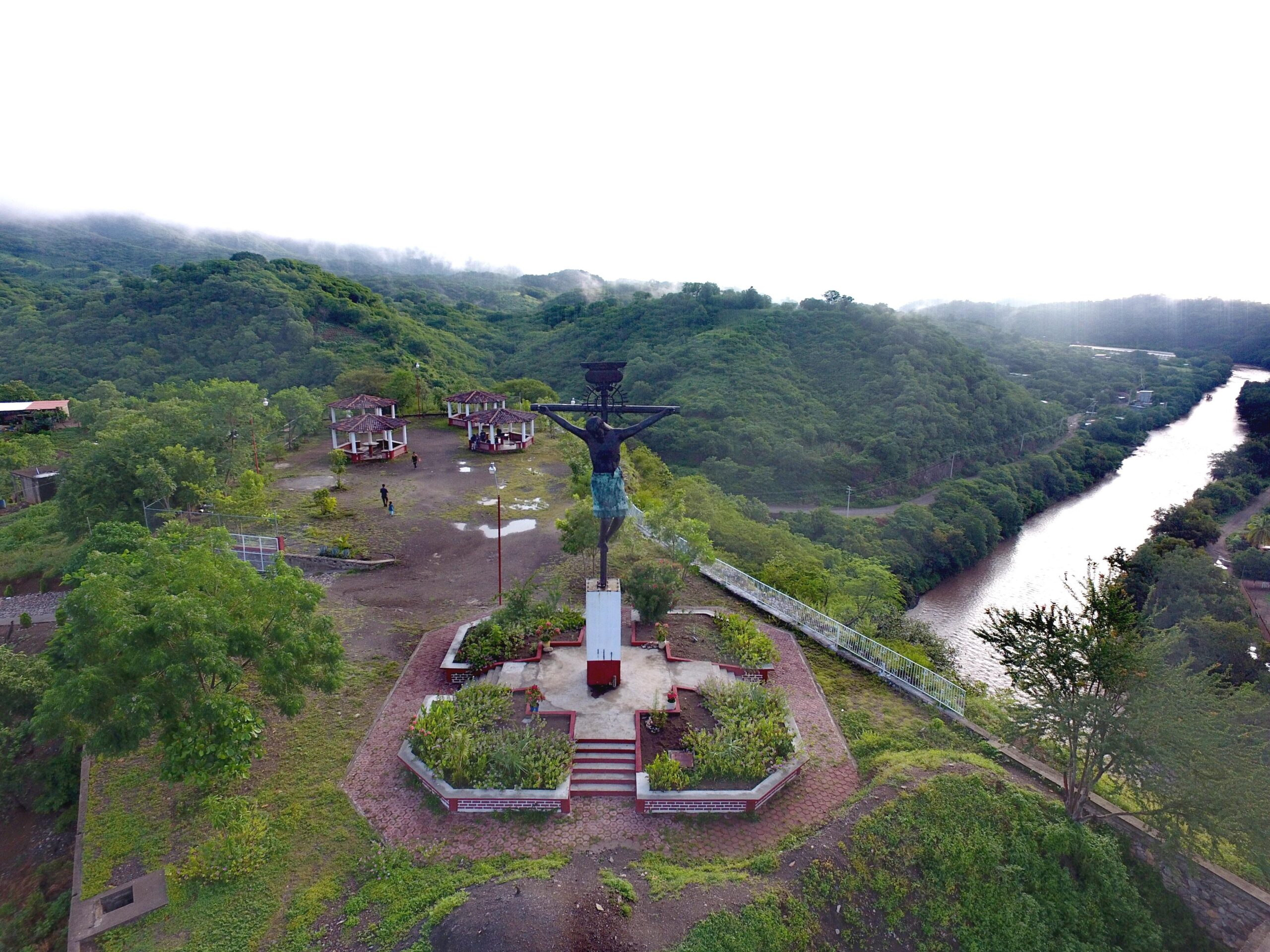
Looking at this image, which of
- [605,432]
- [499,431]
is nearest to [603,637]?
[605,432]

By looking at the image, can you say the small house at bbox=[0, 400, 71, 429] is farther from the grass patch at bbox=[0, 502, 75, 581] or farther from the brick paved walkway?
the brick paved walkway

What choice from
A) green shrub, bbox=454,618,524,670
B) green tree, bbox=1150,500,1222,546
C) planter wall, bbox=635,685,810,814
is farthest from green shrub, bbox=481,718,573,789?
green tree, bbox=1150,500,1222,546

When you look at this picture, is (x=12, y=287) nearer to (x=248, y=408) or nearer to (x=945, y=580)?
(x=248, y=408)

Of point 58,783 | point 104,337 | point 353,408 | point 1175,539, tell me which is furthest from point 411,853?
point 104,337

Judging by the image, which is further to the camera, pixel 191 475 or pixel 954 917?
pixel 191 475

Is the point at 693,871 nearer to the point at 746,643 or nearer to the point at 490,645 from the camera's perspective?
the point at 746,643

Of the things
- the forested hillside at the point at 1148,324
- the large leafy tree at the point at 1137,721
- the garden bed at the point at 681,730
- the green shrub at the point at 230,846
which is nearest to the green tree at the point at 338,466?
the green shrub at the point at 230,846
